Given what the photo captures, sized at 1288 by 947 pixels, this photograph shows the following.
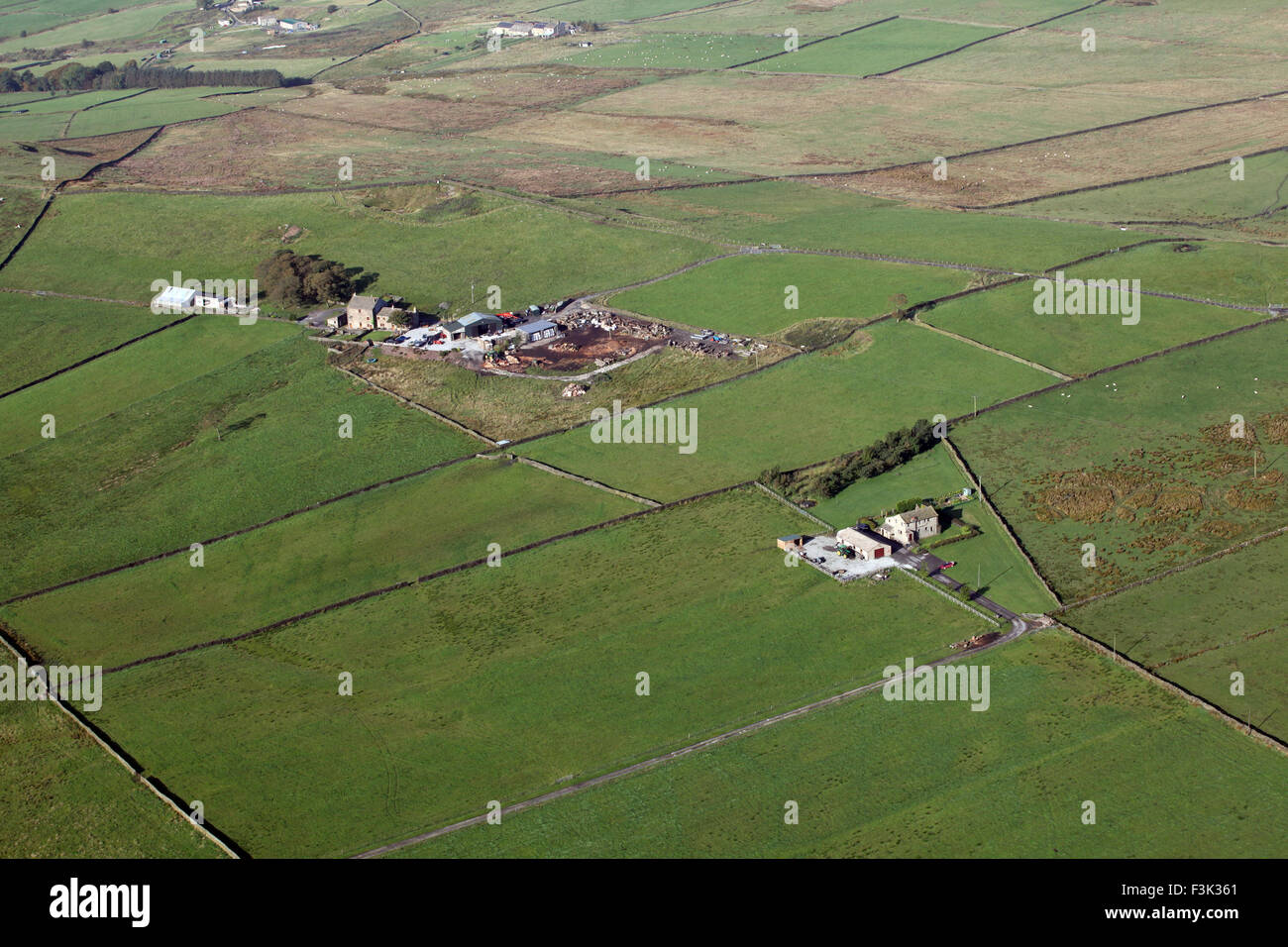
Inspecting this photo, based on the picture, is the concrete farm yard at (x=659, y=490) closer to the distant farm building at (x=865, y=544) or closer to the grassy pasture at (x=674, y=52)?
the distant farm building at (x=865, y=544)

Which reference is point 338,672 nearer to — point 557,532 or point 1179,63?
point 557,532

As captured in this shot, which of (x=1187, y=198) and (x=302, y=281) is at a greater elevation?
(x=1187, y=198)

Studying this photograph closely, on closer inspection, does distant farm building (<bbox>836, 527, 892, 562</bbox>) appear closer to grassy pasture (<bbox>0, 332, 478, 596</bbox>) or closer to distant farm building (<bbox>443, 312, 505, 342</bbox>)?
grassy pasture (<bbox>0, 332, 478, 596</bbox>)

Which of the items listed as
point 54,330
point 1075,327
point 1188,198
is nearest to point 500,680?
point 1075,327

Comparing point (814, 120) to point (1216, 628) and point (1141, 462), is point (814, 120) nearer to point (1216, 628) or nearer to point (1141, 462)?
point (1141, 462)

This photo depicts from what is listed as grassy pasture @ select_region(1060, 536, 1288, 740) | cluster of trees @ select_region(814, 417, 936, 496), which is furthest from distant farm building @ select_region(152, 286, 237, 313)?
grassy pasture @ select_region(1060, 536, 1288, 740)

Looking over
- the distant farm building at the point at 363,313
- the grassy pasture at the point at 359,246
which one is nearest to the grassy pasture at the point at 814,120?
the grassy pasture at the point at 359,246
